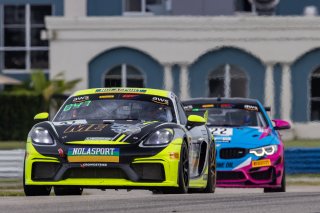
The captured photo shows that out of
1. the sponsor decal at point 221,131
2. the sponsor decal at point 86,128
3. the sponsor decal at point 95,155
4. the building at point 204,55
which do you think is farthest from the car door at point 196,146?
the building at point 204,55

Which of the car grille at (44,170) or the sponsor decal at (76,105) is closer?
the car grille at (44,170)

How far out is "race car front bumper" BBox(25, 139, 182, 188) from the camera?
1277 cm

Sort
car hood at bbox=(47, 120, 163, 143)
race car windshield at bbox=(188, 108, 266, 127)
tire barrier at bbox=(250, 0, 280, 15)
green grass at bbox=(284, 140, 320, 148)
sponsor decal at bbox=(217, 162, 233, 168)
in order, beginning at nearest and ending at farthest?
1. car hood at bbox=(47, 120, 163, 143)
2. sponsor decal at bbox=(217, 162, 233, 168)
3. race car windshield at bbox=(188, 108, 266, 127)
4. green grass at bbox=(284, 140, 320, 148)
5. tire barrier at bbox=(250, 0, 280, 15)

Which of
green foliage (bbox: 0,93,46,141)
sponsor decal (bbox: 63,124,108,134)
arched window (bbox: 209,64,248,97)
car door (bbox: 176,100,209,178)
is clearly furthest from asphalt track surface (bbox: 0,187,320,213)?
arched window (bbox: 209,64,248,97)

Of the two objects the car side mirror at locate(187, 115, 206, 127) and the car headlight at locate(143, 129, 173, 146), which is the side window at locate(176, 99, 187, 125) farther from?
the car headlight at locate(143, 129, 173, 146)

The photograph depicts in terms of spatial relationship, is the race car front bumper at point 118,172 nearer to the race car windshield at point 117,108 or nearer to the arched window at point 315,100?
the race car windshield at point 117,108

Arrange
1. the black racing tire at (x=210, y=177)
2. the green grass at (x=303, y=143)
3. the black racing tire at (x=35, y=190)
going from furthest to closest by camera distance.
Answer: the green grass at (x=303, y=143) < the black racing tire at (x=210, y=177) < the black racing tire at (x=35, y=190)

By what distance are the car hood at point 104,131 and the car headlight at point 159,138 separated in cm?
7

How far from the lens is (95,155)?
12.8 meters

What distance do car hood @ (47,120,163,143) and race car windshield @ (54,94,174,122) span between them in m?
0.49

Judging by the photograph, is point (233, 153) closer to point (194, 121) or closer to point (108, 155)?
point (194, 121)

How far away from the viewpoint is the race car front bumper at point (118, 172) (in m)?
12.8

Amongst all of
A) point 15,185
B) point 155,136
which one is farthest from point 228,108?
point 155,136

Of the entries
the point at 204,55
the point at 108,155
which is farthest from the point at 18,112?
the point at 108,155
